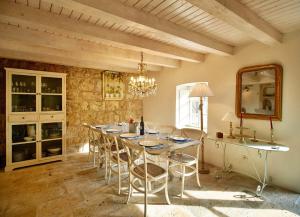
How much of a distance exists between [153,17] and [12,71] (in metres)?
2.95

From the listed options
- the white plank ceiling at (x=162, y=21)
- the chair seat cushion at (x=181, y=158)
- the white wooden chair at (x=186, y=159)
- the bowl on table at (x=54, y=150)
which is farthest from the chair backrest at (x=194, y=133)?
the bowl on table at (x=54, y=150)

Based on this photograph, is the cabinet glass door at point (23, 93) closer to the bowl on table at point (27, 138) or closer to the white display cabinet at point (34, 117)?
the white display cabinet at point (34, 117)

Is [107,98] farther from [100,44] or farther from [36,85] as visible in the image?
[100,44]

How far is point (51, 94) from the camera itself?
3.85 meters

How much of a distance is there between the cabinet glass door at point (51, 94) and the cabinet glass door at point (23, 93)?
0.61 ft

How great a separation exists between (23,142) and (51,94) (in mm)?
1109

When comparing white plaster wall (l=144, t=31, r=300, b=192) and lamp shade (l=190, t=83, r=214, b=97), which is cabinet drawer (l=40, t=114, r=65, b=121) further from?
lamp shade (l=190, t=83, r=214, b=97)

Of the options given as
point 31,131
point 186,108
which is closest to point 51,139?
point 31,131

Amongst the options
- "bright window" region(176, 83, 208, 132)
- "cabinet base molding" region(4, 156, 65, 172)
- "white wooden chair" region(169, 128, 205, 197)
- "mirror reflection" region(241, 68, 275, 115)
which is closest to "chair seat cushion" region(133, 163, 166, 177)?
"white wooden chair" region(169, 128, 205, 197)

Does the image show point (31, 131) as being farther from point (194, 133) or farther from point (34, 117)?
point (194, 133)

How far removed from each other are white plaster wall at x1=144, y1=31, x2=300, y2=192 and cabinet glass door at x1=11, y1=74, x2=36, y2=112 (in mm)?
3174

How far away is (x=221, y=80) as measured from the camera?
3523 millimetres

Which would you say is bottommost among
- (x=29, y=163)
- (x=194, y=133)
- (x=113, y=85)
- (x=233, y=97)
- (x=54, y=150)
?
(x=29, y=163)

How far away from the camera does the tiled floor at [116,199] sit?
215cm
